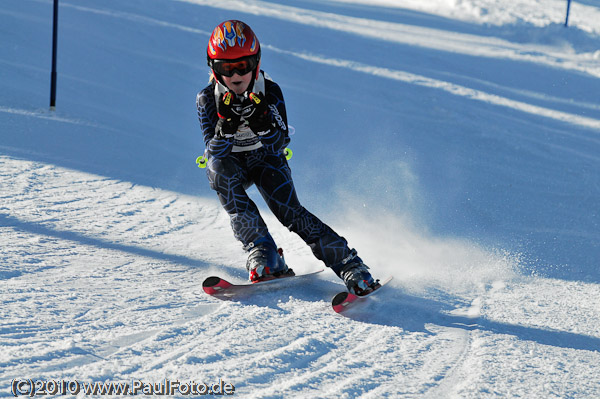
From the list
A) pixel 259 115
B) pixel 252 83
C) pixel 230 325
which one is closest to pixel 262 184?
pixel 259 115

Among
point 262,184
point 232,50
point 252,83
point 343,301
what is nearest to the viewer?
point 343,301

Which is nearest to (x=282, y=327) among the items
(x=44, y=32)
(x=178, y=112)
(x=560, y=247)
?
(x=560, y=247)

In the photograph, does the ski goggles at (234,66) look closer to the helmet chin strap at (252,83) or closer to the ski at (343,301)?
the helmet chin strap at (252,83)

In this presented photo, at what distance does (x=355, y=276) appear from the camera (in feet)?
11.8

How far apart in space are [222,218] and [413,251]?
5.15 ft

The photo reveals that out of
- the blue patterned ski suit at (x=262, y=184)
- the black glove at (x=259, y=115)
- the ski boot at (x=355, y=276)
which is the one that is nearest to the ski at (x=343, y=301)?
the ski boot at (x=355, y=276)

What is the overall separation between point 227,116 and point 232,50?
383 millimetres

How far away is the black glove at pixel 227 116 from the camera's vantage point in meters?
3.67

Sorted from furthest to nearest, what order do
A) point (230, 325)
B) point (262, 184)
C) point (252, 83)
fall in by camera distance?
point (262, 184)
point (252, 83)
point (230, 325)

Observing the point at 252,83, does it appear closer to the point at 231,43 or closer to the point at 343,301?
the point at 231,43

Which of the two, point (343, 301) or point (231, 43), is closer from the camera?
point (343, 301)

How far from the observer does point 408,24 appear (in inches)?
568

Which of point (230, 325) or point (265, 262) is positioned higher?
point (265, 262)

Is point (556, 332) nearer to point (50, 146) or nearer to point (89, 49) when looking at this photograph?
point (50, 146)
